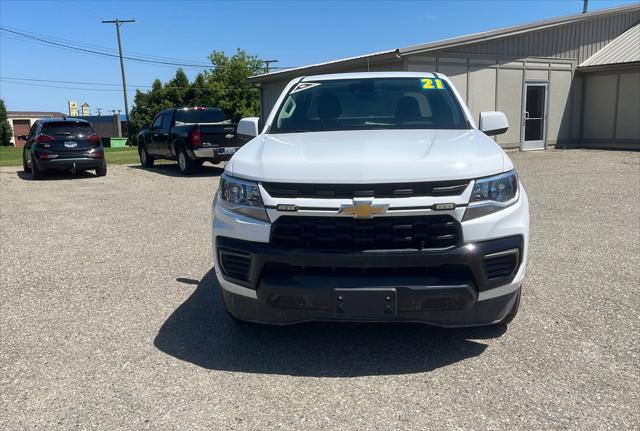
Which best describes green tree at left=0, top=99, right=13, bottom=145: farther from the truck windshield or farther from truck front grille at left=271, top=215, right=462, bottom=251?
truck front grille at left=271, top=215, right=462, bottom=251

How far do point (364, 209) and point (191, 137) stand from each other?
37.5ft

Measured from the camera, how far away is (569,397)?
9.46ft

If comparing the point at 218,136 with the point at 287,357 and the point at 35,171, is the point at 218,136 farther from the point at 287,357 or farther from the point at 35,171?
the point at 287,357

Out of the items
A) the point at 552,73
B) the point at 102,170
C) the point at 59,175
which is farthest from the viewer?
the point at 552,73

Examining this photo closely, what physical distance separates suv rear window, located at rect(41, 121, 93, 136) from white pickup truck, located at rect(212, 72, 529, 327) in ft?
39.8

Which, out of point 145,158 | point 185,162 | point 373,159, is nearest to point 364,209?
point 373,159

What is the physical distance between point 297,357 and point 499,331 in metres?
1.41

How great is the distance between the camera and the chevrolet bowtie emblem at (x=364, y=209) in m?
2.96

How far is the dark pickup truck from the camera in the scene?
13.6 m

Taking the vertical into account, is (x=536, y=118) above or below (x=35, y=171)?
above

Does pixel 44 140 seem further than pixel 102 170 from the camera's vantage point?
No

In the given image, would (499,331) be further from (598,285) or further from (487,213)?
(598,285)

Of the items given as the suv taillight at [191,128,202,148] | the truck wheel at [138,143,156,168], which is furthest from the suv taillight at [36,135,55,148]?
the suv taillight at [191,128,202,148]

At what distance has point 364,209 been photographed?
297 centimetres
